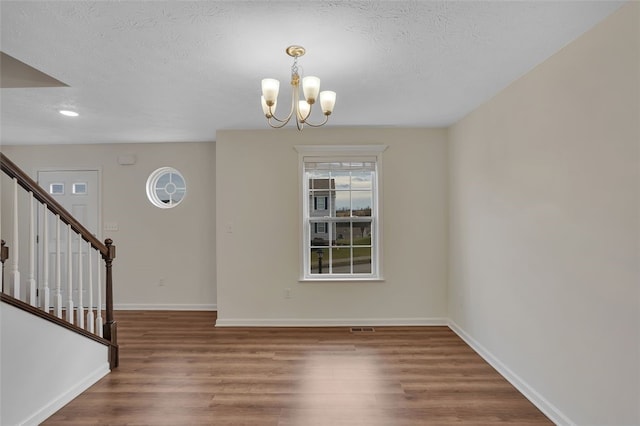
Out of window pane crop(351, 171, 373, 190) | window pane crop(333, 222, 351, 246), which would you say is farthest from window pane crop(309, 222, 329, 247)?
window pane crop(351, 171, 373, 190)

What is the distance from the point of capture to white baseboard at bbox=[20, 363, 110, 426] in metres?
2.19

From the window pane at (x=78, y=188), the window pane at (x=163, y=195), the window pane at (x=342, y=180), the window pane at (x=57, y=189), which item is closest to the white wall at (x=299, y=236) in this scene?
the window pane at (x=342, y=180)

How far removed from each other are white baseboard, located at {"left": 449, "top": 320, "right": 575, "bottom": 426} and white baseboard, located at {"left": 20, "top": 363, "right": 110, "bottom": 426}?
3.32m

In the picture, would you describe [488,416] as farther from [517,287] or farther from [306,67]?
[306,67]

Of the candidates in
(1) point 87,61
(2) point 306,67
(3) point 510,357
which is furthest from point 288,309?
(1) point 87,61

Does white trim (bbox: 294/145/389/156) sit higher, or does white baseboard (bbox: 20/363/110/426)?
white trim (bbox: 294/145/389/156)

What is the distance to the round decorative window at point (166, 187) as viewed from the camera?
4.96 meters

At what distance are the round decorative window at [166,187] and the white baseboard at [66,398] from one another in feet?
8.38

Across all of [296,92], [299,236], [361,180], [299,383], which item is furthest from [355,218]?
[296,92]

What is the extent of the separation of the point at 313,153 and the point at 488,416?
10.0ft

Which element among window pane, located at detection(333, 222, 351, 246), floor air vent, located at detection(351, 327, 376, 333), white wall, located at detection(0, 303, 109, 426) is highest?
window pane, located at detection(333, 222, 351, 246)

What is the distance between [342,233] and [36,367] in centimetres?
308

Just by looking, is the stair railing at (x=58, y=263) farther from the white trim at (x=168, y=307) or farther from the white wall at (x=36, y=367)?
the white trim at (x=168, y=307)

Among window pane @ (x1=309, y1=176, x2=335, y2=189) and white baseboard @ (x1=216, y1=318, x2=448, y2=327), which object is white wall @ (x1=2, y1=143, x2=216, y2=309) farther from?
window pane @ (x1=309, y1=176, x2=335, y2=189)
